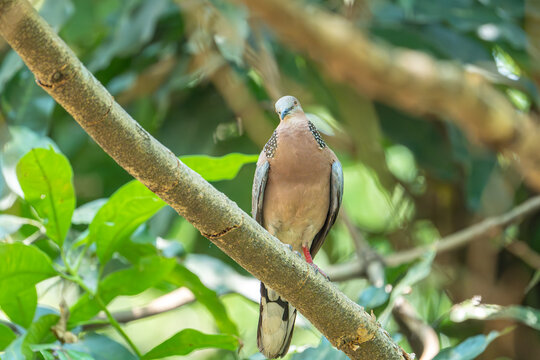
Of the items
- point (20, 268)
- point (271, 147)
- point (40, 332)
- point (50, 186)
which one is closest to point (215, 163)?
point (271, 147)

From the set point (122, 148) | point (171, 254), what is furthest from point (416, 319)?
point (122, 148)

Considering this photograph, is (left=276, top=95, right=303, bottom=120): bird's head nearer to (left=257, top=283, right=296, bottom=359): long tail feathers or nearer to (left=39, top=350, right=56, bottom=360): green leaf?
(left=257, top=283, right=296, bottom=359): long tail feathers

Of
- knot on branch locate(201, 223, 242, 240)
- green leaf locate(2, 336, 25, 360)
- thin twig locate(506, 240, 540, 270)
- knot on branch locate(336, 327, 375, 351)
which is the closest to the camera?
knot on branch locate(201, 223, 242, 240)

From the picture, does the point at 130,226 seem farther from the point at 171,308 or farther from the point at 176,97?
the point at 176,97

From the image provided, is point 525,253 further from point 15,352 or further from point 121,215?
point 15,352

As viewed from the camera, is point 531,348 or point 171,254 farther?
point 531,348

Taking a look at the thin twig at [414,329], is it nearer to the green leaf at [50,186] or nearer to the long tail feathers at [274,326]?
the long tail feathers at [274,326]

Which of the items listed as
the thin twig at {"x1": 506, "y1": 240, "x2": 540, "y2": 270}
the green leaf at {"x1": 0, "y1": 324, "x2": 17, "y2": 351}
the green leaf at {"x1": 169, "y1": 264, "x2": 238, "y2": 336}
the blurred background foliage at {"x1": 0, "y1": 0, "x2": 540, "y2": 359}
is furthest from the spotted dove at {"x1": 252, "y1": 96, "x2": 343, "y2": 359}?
the thin twig at {"x1": 506, "y1": 240, "x2": 540, "y2": 270}

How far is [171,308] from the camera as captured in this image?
4.08 m

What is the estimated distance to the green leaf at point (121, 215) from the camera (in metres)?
2.88

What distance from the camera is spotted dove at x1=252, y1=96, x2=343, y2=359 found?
9.09 ft

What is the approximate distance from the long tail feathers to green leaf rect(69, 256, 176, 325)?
1.57 feet

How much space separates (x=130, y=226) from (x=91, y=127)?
4.24ft

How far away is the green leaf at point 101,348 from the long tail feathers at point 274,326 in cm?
60
